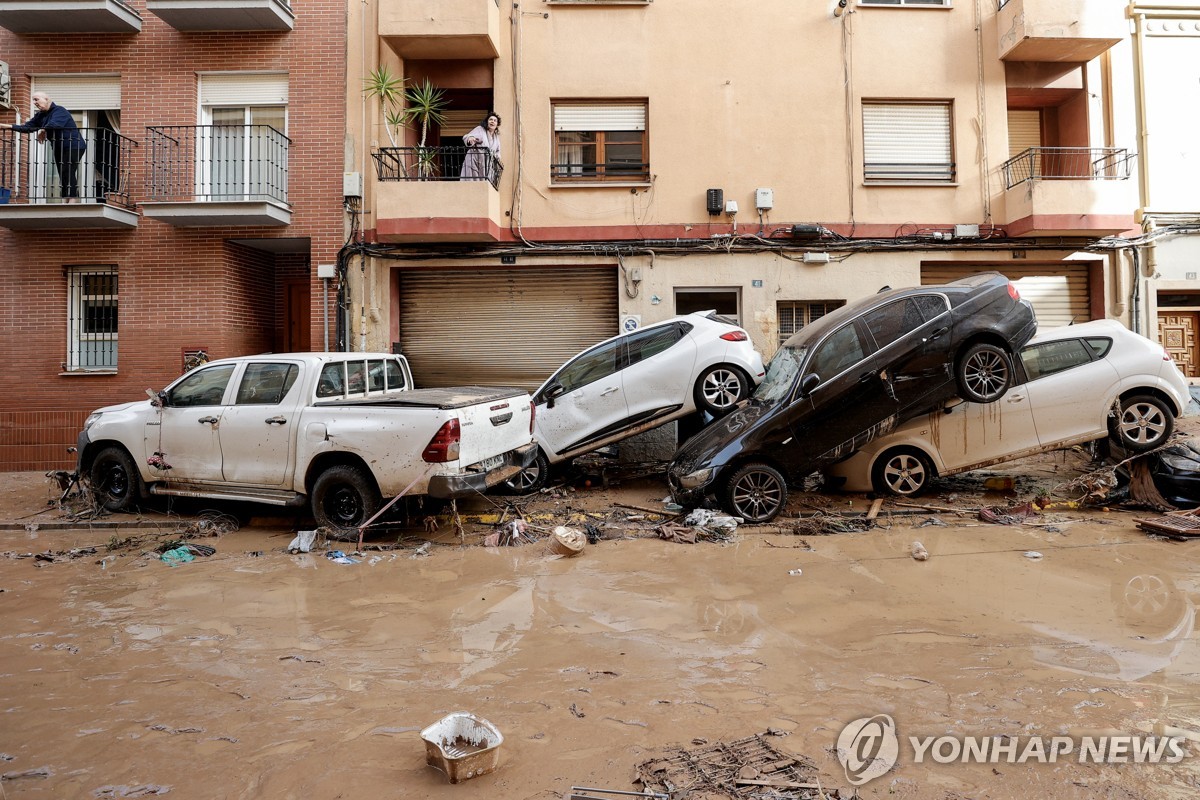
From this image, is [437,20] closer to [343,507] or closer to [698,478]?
[343,507]

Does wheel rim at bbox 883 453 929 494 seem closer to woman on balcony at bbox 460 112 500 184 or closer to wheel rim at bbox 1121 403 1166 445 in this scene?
wheel rim at bbox 1121 403 1166 445

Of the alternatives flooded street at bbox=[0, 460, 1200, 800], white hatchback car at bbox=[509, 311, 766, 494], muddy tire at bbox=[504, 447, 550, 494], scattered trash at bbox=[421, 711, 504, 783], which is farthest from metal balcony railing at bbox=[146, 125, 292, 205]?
scattered trash at bbox=[421, 711, 504, 783]

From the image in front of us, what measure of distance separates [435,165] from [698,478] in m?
7.85

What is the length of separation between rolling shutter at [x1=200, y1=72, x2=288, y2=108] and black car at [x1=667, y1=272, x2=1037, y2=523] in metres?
10.4

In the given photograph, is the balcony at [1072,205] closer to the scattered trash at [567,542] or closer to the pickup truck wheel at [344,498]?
the scattered trash at [567,542]

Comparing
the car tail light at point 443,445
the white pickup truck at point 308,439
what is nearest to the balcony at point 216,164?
the white pickup truck at point 308,439

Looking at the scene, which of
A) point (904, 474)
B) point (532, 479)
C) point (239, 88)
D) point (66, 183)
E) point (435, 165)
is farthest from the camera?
point (239, 88)

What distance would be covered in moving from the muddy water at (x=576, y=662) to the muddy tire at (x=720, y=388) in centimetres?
245

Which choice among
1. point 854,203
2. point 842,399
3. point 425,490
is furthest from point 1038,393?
point 425,490

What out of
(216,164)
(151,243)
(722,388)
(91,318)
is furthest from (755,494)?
(91,318)

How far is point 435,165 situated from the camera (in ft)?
39.1

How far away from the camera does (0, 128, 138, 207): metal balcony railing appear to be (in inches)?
456

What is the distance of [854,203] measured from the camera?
1175 centimetres

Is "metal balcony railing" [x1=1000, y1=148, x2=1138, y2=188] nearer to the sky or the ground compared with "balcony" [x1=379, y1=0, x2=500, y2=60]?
nearer to the ground
